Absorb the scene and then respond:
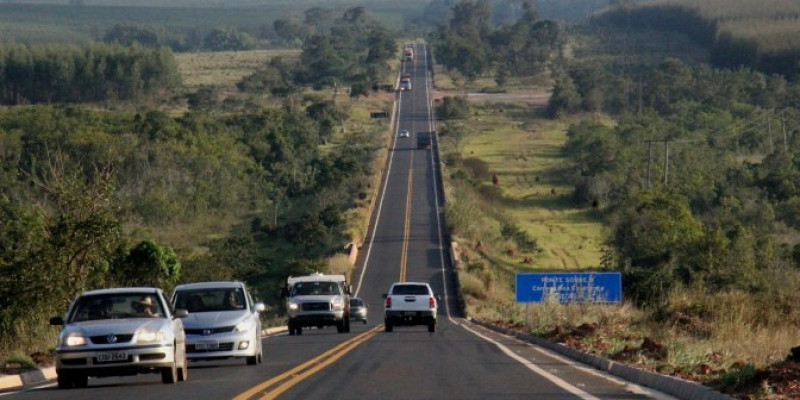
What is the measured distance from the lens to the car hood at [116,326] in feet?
63.8

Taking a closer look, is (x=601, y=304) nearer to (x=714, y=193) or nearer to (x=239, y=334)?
(x=239, y=334)

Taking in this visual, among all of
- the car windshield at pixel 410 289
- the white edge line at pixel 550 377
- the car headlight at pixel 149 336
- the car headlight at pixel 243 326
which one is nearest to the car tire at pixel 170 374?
the car headlight at pixel 149 336

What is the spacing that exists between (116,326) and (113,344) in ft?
1.11

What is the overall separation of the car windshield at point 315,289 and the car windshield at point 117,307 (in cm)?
2149

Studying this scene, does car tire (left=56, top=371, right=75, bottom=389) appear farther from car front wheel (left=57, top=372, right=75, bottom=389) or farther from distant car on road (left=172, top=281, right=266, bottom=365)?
distant car on road (left=172, top=281, right=266, bottom=365)

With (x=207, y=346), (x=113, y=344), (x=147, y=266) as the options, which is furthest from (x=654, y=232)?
(x=113, y=344)

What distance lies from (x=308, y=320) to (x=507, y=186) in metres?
80.3

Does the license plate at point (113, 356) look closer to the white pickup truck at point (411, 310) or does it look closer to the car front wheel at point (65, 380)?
the car front wheel at point (65, 380)

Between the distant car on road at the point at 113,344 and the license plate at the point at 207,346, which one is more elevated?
the distant car on road at the point at 113,344

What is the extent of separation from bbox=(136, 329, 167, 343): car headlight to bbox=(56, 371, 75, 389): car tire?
43.3 inches

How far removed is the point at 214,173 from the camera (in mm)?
121938

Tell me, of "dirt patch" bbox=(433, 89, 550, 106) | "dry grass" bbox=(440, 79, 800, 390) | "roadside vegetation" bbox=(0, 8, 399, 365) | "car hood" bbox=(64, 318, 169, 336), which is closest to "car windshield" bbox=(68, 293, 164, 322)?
"car hood" bbox=(64, 318, 169, 336)

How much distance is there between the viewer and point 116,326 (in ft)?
64.3

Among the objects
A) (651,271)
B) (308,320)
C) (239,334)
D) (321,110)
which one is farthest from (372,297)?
(321,110)
